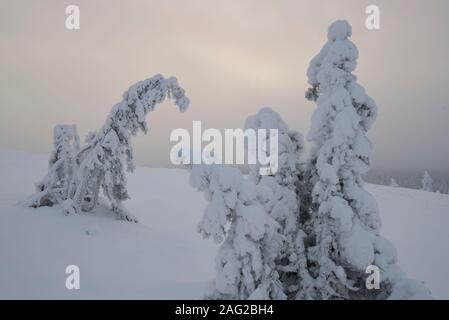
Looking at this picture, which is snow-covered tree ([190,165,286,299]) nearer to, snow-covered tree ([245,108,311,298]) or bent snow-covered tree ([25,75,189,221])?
snow-covered tree ([245,108,311,298])

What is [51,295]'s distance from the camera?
34.4ft

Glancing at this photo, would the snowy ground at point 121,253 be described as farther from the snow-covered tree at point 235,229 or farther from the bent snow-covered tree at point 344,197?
the bent snow-covered tree at point 344,197

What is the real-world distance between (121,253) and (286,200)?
816cm

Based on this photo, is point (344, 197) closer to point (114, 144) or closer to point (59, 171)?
point (114, 144)

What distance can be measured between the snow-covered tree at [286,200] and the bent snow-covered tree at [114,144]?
7076 mm

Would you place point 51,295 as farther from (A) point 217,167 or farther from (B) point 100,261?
(A) point 217,167

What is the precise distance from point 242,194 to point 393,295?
206 inches

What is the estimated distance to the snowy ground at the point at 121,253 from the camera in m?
11.4

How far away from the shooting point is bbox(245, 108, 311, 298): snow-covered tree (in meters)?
10.9

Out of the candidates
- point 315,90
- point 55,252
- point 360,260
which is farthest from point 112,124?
point 360,260

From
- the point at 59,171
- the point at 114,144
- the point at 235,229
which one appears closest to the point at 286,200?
the point at 235,229

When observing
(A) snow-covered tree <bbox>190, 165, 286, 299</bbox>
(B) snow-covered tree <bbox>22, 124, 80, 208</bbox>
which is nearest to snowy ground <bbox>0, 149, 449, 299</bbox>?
(B) snow-covered tree <bbox>22, 124, 80, 208</bbox>

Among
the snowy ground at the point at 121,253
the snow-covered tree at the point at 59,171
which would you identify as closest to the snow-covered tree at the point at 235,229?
the snowy ground at the point at 121,253

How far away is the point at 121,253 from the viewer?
15094 mm
